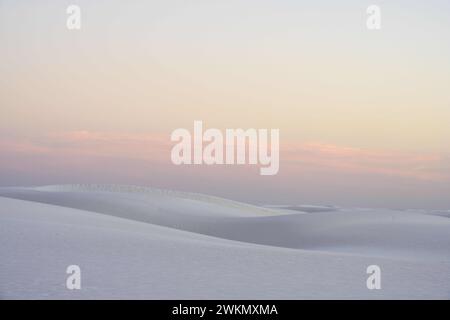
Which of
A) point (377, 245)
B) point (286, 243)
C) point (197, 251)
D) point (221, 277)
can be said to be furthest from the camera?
point (286, 243)

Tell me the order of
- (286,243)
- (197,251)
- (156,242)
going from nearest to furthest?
(197,251) < (156,242) < (286,243)

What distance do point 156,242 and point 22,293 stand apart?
3.90 metres

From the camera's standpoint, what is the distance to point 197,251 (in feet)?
32.8

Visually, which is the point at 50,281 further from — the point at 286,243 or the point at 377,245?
the point at 286,243

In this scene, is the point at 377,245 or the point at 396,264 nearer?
the point at 396,264

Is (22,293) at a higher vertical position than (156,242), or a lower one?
lower

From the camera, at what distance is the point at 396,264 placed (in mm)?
10070

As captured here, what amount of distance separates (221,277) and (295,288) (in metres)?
1.13
